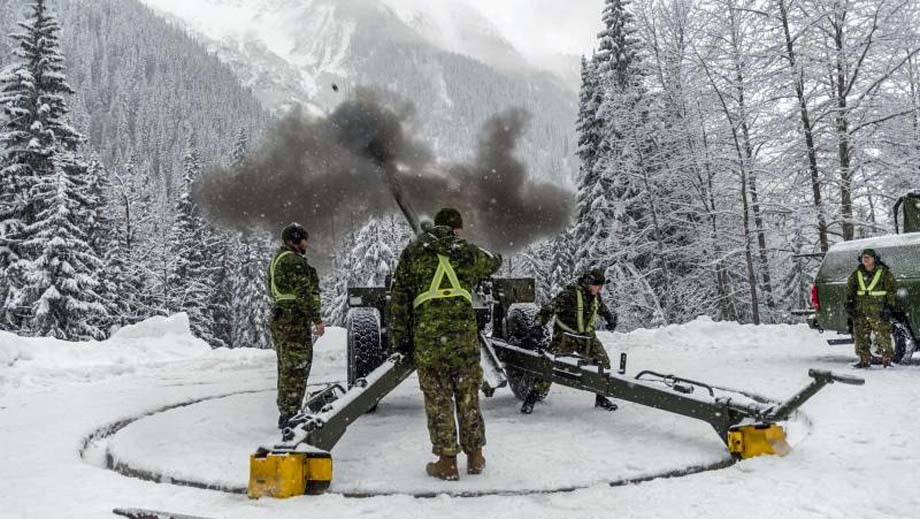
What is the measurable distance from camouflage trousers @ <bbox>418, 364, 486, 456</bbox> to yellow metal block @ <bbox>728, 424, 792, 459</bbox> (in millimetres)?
1675

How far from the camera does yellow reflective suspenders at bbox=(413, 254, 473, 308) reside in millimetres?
4930

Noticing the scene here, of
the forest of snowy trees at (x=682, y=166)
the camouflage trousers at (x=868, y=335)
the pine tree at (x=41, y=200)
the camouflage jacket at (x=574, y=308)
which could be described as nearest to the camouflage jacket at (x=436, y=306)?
the camouflage jacket at (x=574, y=308)

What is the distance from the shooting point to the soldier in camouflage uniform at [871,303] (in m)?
9.51

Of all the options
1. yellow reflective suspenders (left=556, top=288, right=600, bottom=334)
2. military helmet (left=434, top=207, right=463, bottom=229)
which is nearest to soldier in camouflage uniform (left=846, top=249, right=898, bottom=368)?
yellow reflective suspenders (left=556, top=288, right=600, bottom=334)

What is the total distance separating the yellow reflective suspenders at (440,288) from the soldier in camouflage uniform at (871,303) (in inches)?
278

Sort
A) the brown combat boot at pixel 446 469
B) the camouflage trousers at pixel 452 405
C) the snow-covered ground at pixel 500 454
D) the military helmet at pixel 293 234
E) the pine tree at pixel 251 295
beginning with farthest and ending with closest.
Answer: the pine tree at pixel 251 295
the military helmet at pixel 293 234
the camouflage trousers at pixel 452 405
the brown combat boot at pixel 446 469
the snow-covered ground at pixel 500 454

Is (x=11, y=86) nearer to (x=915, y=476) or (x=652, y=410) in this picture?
(x=652, y=410)

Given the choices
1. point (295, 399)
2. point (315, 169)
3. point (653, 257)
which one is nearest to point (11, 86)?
point (315, 169)

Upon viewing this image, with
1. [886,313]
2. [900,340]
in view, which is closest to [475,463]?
[886,313]

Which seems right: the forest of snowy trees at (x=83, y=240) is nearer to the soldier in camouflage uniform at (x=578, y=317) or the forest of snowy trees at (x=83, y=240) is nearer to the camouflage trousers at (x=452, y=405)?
the soldier in camouflage uniform at (x=578, y=317)

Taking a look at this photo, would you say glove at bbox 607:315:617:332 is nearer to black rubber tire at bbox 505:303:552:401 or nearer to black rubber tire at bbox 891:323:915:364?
black rubber tire at bbox 505:303:552:401

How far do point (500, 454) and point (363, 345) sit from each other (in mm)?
2447

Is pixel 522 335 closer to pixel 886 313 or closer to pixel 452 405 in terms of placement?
pixel 452 405

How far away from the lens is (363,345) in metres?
7.26
